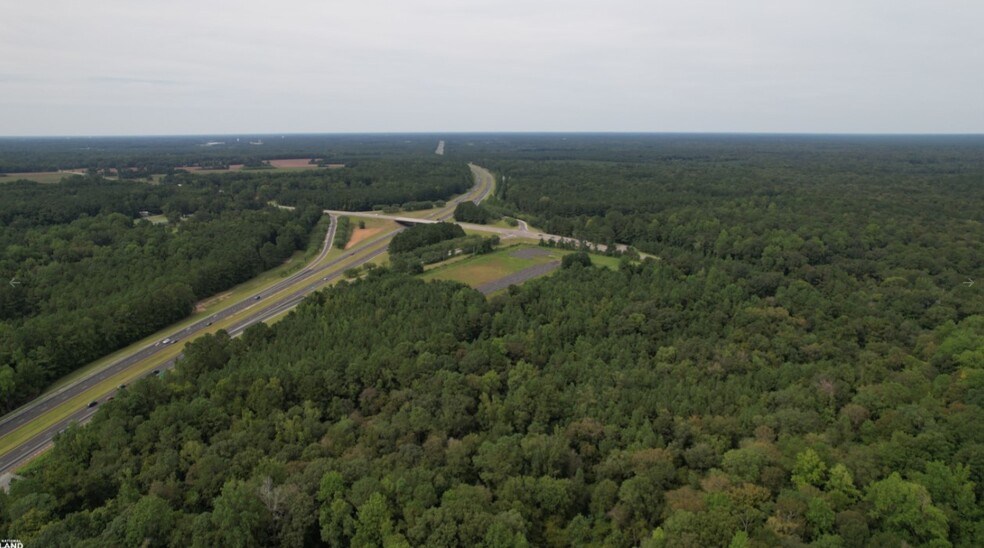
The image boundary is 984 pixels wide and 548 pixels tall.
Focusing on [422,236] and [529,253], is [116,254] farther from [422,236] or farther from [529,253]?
[529,253]

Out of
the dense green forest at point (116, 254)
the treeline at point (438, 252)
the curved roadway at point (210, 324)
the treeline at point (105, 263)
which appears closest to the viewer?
the curved roadway at point (210, 324)

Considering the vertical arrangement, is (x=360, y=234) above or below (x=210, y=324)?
above

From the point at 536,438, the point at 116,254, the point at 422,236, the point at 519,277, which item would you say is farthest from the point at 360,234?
the point at 536,438

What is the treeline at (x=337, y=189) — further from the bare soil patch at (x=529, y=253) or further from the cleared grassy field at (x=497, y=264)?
the cleared grassy field at (x=497, y=264)

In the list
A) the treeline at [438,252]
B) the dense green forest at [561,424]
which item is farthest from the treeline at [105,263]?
the treeline at [438,252]

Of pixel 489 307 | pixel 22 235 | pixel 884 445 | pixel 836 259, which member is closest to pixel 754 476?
pixel 884 445

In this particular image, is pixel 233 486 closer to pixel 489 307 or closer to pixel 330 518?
pixel 330 518

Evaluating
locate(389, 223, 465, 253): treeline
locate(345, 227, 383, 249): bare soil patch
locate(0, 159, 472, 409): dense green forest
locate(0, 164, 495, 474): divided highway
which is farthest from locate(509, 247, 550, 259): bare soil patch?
locate(0, 159, 472, 409): dense green forest
